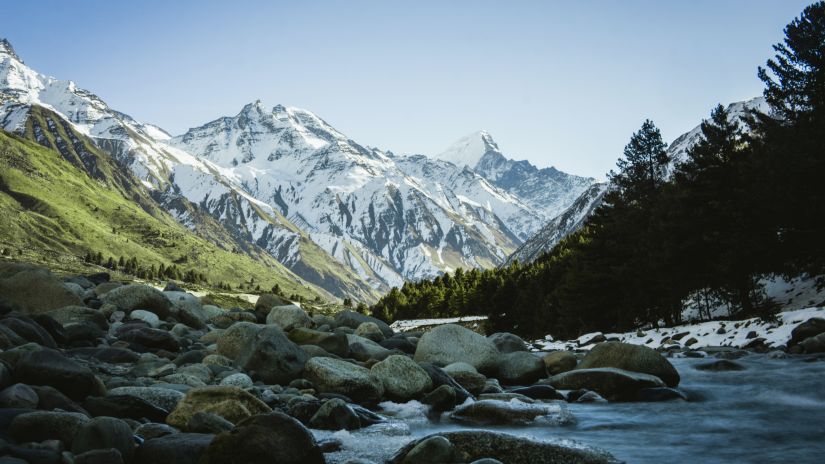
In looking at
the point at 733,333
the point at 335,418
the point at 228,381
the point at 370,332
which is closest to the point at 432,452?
the point at 335,418

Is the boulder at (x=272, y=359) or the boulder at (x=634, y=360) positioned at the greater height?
the boulder at (x=272, y=359)

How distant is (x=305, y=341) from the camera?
22.2m

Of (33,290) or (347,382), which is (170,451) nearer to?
(347,382)

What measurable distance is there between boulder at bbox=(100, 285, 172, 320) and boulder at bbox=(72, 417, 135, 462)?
19.3 m

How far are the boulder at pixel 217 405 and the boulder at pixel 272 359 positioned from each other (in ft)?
16.8

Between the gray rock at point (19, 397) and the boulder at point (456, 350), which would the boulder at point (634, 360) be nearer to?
the boulder at point (456, 350)

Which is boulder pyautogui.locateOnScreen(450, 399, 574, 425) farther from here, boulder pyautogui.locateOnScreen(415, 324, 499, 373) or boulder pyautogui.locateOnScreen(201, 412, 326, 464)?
boulder pyautogui.locateOnScreen(415, 324, 499, 373)

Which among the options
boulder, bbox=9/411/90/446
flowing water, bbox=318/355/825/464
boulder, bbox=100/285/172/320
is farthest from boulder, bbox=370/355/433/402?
boulder, bbox=100/285/172/320

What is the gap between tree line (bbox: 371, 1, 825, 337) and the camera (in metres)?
32.0

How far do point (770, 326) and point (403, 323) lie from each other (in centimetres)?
8046

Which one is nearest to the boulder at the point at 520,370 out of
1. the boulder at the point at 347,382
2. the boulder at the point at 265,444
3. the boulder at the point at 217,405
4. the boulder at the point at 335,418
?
the boulder at the point at 347,382

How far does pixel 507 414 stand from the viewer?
1490 cm

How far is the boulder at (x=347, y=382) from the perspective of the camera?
1638cm

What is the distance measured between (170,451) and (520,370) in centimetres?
1535
